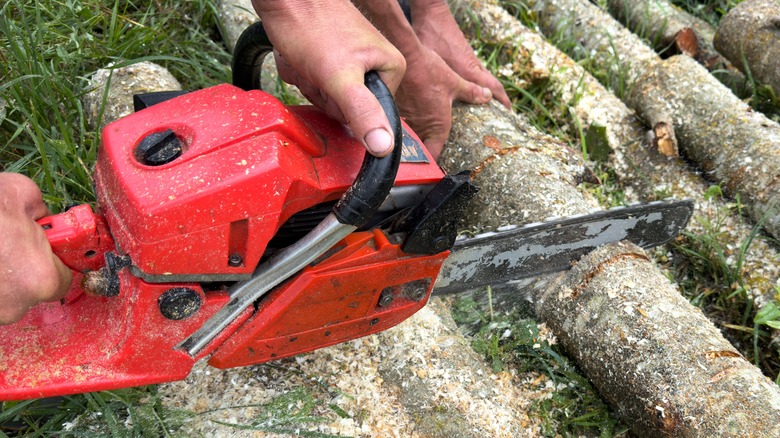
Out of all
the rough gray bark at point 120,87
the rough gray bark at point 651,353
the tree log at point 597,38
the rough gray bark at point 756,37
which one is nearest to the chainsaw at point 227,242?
the rough gray bark at point 651,353

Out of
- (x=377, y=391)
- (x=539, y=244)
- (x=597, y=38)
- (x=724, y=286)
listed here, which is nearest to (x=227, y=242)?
(x=377, y=391)

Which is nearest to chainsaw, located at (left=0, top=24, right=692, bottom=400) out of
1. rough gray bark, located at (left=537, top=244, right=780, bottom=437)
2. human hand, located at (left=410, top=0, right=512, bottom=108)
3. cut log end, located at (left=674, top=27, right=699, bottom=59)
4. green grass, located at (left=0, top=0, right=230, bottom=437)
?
green grass, located at (left=0, top=0, right=230, bottom=437)

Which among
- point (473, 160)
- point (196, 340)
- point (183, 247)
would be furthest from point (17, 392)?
point (473, 160)

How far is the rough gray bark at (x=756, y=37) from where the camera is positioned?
129 inches

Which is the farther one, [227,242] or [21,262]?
[227,242]

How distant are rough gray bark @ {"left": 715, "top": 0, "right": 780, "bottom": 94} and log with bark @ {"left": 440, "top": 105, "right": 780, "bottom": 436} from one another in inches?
54.0

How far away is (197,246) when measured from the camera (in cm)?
151

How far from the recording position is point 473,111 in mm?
2836

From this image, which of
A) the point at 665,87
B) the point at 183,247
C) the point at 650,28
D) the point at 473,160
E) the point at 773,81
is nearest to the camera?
the point at 183,247

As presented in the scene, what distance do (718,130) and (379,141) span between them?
1.95 metres

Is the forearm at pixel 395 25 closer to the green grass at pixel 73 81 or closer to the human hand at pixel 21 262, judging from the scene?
the green grass at pixel 73 81

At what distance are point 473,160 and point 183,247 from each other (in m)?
1.49

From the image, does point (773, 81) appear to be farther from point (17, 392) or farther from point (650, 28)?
point (17, 392)

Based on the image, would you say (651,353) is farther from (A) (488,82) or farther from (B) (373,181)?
(A) (488,82)
